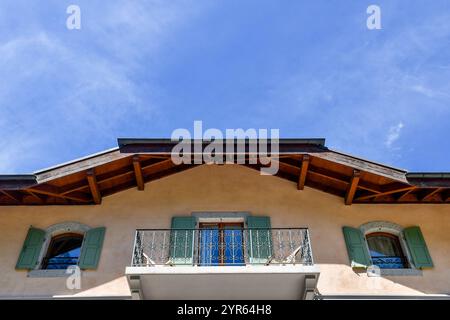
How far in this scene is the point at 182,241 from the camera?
1112 centimetres

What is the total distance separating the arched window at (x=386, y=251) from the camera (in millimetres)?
11133

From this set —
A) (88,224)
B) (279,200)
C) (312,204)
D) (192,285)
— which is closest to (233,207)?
(279,200)

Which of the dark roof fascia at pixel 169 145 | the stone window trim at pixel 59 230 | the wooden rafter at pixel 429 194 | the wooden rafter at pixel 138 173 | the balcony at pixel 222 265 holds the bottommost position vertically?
the balcony at pixel 222 265

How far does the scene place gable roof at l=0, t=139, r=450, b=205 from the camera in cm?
1128

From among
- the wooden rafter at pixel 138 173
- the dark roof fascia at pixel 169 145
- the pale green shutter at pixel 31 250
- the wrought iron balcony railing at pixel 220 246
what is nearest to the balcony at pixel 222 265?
the wrought iron balcony railing at pixel 220 246

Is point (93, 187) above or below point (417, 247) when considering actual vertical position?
above

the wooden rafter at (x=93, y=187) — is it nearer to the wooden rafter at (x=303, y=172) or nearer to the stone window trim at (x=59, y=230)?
the stone window trim at (x=59, y=230)

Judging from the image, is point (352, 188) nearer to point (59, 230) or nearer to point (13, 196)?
point (59, 230)

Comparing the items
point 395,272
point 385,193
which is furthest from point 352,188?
point 395,272

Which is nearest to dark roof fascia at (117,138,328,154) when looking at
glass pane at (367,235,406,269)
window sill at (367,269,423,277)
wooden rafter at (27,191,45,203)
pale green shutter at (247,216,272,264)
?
pale green shutter at (247,216,272,264)

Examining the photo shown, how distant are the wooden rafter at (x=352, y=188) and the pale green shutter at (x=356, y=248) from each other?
0.82m

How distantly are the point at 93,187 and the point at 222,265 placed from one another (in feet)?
12.3

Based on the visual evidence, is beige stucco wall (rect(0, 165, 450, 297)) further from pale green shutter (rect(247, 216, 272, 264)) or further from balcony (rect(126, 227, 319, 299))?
balcony (rect(126, 227, 319, 299))
